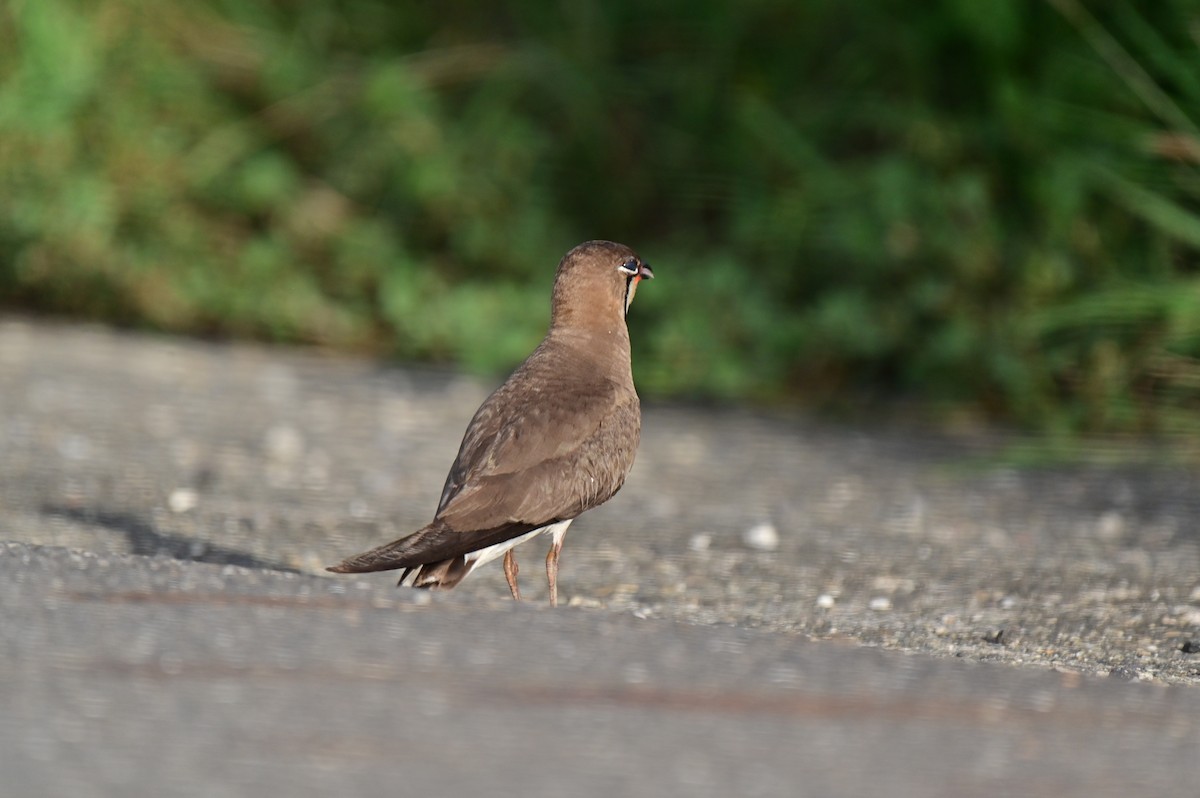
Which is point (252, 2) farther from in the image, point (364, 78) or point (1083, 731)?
point (1083, 731)

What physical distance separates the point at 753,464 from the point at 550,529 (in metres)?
2.53

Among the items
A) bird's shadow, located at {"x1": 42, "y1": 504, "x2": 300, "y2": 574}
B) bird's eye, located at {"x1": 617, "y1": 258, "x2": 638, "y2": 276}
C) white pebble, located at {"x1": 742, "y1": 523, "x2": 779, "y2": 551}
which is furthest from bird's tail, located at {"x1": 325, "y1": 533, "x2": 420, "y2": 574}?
white pebble, located at {"x1": 742, "y1": 523, "x2": 779, "y2": 551}

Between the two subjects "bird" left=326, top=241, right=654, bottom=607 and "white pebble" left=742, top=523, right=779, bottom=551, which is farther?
"white pebble" left=742, top=523, right=779, bottom=551

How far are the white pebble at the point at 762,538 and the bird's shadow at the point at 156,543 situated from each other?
4.59 feet

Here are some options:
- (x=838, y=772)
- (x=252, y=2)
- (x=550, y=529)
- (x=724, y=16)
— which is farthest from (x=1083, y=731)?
(x=252, y=2)

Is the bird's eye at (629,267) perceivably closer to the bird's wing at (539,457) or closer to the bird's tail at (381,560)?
the bird's wing at (539,457)

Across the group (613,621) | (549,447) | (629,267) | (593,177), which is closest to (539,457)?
(549,447)

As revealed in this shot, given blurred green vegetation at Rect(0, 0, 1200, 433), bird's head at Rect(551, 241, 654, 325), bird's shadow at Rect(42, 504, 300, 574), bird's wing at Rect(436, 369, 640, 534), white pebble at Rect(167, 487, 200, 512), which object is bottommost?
bird's shadow at Rect(42, 504, 300, 574)

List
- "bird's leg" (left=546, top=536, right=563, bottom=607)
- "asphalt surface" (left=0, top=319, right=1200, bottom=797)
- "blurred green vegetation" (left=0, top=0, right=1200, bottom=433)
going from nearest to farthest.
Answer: "asphalt surface" (left=0, top=319, right=1200, bottom=797) → "bird's leg" (left=546, top=536, right=563, bottom=607) → "blurred green vegetation" (left=0, top=0, right=1200, bottom=433)

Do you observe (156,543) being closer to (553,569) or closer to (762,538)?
(553,569)

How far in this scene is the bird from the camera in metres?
4.05

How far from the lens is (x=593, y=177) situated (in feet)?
29.9

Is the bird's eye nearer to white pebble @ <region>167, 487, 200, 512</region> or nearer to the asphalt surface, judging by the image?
the asphalt surface

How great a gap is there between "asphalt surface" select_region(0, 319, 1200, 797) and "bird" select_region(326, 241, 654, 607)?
0.13 metres
